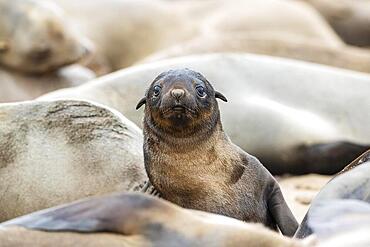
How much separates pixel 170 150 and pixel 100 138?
0.44m

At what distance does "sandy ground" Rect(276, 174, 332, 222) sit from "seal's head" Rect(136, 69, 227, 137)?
2.07 ft

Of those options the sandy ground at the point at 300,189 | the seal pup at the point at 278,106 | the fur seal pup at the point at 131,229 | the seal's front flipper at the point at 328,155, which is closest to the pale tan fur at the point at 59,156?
the sandy ground at the point at 300,189

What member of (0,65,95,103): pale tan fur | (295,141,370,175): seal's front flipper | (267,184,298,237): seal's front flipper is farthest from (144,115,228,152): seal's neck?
(0,65,95,103): pale tan fur

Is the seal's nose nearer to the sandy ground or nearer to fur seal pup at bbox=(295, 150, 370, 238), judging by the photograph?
fur seal pup at bbox=(295, 150, 370, 238)

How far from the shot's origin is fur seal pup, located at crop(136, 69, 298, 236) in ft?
13.5

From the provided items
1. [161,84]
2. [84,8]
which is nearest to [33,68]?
[84,8]

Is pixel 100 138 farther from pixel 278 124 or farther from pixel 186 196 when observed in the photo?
pixel 278 124

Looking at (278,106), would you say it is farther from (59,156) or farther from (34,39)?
(59,156)

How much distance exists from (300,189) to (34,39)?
79.2 inches

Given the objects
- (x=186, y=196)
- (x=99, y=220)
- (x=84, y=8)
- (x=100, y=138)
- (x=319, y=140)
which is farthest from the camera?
(x=84, y=8)

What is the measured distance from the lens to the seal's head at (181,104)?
411 cm

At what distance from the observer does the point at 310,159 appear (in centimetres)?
595

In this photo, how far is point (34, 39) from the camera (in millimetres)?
6926

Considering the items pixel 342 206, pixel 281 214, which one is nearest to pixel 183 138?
pixel 281 214
